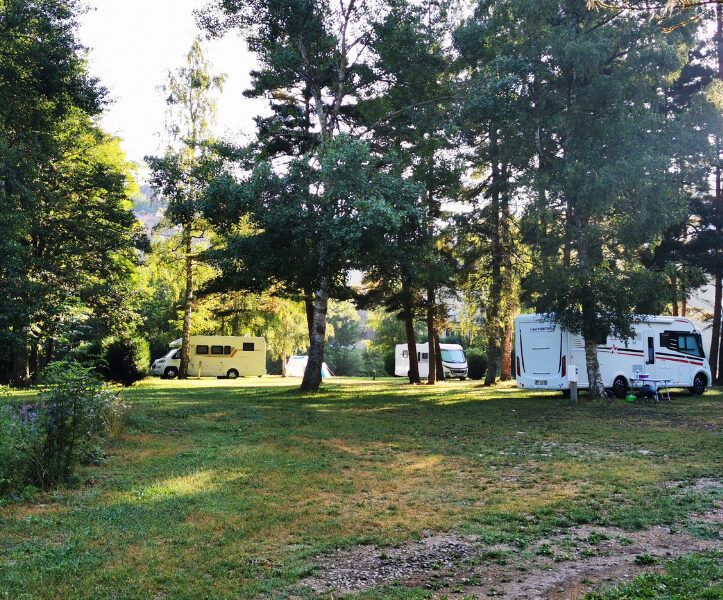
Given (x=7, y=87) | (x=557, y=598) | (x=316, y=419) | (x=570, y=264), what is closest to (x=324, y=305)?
(x=316, y=419)

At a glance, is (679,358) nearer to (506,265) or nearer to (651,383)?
(651,383)

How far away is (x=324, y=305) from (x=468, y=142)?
364 inches

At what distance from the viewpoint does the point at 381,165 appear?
1764 centimetres

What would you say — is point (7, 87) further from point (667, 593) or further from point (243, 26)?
point (667, 593)

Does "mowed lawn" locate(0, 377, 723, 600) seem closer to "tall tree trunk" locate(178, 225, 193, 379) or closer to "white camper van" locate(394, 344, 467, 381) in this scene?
"tall tree trunk" locate(178, 225, 193, 379)

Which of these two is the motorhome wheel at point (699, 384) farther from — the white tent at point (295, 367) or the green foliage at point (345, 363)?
the green foliage at point (345, 363)

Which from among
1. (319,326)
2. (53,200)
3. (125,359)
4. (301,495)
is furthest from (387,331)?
(301,495)

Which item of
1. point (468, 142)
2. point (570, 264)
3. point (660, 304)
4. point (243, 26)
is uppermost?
point (243, 26)

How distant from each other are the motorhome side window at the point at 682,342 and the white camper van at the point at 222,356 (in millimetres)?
23416

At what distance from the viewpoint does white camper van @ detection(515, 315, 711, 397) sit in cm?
1848

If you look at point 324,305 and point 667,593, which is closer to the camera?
point 667,593

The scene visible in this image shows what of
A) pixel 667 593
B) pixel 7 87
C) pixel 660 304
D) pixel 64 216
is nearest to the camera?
pixel 667 593

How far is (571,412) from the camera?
15.0 m

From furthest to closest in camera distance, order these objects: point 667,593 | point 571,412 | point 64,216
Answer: point 64,216, point 571,412, point 667,593
